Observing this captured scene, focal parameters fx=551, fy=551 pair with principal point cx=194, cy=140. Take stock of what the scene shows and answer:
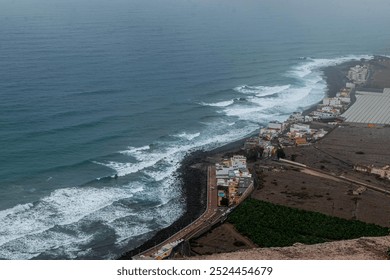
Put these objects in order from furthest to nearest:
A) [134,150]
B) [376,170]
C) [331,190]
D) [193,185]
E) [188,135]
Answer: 1. [188,135]
2. [134,150]
3. [376,170]
4. [193,185]
5. [331,190]

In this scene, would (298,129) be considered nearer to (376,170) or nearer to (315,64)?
(376,170)

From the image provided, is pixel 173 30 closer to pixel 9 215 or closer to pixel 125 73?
pixel 125 73

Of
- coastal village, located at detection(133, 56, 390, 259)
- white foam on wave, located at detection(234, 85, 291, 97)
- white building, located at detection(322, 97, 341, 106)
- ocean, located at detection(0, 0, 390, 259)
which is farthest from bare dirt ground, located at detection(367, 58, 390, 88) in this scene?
white foam on wave, located at detection(234, 85, 291, 97)

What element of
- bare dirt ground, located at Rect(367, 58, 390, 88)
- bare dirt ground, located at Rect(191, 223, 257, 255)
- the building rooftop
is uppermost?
bare dirt ground, located at Rect(367, 58, 390, 88)

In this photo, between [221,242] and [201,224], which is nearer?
[221,242]

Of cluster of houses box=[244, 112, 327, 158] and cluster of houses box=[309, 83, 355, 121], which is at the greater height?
cluster of houses box=[309, 83, 355, 121]

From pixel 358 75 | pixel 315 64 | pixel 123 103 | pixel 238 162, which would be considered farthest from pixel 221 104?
pixel 315 64

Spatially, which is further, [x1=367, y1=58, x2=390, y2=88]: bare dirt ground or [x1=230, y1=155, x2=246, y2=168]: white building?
[x1=367, y1=58, x2=390, y2=88]: bare dirt ground

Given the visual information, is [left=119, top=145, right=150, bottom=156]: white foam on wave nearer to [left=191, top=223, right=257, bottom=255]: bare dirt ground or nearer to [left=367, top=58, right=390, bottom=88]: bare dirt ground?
[left=191, top=223, right=257, bottom=255]: bare dirt ground

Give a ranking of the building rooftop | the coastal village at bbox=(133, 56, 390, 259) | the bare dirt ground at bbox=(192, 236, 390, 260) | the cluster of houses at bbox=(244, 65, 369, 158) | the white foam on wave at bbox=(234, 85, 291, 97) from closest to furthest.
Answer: the bare dirt ground at bbox=(192, 236, 390, 260) → the coastal village at bbox=(133, 56, 390, 259) → the cluster of houses at bbox=(244, 65, 369, 158) → the building rooftop → the white foam on wave at bbox=(234, 85, 291, 97)
